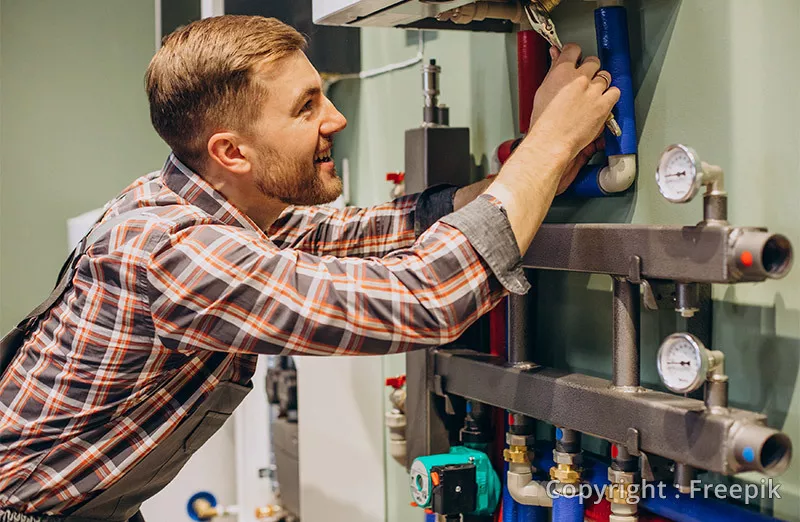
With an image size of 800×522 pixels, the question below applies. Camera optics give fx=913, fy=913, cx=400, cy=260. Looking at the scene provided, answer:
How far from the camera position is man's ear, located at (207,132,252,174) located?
3.71 ft

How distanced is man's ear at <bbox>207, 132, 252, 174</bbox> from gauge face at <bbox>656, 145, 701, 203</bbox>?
1.67 feet

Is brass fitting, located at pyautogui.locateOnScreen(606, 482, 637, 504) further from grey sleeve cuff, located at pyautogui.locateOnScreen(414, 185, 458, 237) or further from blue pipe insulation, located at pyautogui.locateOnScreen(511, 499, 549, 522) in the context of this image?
grey sleeve cuff, located at pyautogui.locateOnScreen(414, 185, 458, 237)

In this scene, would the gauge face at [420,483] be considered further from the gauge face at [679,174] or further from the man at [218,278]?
the gauge face at [679,174]

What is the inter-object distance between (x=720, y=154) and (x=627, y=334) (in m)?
0.22

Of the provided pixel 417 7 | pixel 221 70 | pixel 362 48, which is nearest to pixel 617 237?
pixel 417 7

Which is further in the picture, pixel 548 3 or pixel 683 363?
pixel 548 3

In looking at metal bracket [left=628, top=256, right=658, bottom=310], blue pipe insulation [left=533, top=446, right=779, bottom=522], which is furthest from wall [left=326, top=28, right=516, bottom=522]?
metal bracket [left=628, top=256, right=658, bottom=310]

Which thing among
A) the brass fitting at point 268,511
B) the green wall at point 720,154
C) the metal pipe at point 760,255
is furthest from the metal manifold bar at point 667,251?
the brass fitting at point 268,511

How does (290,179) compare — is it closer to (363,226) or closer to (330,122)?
(330,122)

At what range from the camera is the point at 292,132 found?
3.76ft

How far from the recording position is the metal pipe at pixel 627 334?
1031mm

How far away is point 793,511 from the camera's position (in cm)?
95

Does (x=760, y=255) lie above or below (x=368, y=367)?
above

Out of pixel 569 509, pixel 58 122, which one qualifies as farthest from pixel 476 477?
pixel 58 122
